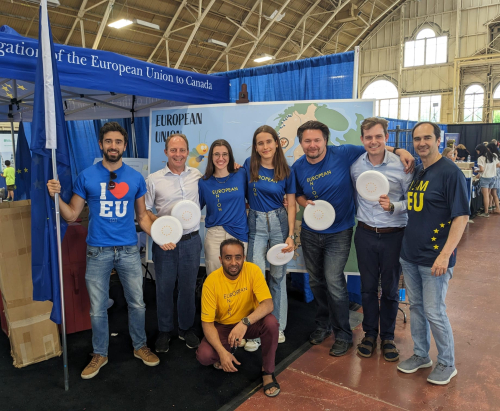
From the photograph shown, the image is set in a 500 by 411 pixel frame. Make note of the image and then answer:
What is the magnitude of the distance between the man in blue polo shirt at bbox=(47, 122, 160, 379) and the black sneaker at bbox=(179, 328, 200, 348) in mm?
635

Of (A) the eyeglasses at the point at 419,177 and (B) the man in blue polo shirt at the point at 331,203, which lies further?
(B) the man in blue polo shirt at the point at 331,203

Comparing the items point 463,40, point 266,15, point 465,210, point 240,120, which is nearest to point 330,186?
point 465,210

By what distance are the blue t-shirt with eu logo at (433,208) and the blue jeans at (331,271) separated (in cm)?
45

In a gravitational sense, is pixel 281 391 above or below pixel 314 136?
below

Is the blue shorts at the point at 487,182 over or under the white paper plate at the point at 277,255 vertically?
over

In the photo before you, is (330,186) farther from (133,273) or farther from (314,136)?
(133,273)

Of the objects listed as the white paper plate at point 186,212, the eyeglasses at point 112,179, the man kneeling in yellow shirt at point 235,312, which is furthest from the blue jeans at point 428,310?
the eyeglasses at point 112,179

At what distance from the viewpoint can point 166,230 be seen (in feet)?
8.12

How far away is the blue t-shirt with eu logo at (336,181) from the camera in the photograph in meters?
2.54

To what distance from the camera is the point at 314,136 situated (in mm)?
2451

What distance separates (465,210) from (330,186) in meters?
0.82

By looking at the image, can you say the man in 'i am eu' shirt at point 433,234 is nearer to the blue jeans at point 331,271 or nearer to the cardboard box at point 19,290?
the blue jeans at point 331,271

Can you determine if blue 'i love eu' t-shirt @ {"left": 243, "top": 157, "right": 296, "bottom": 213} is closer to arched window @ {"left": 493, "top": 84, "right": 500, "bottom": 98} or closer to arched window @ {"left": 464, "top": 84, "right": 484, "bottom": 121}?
arched window @ {"left": 464, "top": 84, "right": 484, "bottom": 121}

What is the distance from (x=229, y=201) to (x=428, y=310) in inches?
56.1
